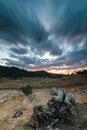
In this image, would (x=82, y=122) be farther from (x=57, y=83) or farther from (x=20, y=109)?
(x=57, y=83)

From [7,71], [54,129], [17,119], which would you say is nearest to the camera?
[54,129]

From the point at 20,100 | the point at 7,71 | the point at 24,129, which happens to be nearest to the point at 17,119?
the point at 24,129

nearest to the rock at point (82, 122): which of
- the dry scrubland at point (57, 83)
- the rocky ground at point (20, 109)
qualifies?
the rocky ground at point (20, 109)

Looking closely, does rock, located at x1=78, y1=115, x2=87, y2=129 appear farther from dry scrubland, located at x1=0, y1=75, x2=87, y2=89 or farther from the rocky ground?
dry scrubland, located at x1=0, y1=75, x2=87, y2=89

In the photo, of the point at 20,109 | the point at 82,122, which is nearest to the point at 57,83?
the point at 20,109

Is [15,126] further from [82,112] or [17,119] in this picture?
[82,112]

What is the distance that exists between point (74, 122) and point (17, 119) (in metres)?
5.54

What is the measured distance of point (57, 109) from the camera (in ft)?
45.5

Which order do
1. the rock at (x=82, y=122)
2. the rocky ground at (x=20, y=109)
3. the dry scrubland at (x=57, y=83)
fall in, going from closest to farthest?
1. the rock at (x=82, y=122)
2. the rocky ground at (x=20, y=109)
3. the dry scrubland at (x=57, y=83)

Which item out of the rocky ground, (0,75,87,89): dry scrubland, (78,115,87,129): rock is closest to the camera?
(78,115,87,129): rock

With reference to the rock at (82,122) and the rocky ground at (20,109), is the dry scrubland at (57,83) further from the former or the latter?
the rock at (82,122)

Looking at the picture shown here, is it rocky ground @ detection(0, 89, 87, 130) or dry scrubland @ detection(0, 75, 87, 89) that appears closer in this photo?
rocky ground @ detection(0, 89, 87, 130)

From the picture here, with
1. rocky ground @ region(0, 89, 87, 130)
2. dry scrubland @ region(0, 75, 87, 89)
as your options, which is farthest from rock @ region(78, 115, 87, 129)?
dry scrubland @ region(0, 75, 87, 89)

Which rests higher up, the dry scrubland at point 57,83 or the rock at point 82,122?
the dry scrubland at point 57,83
